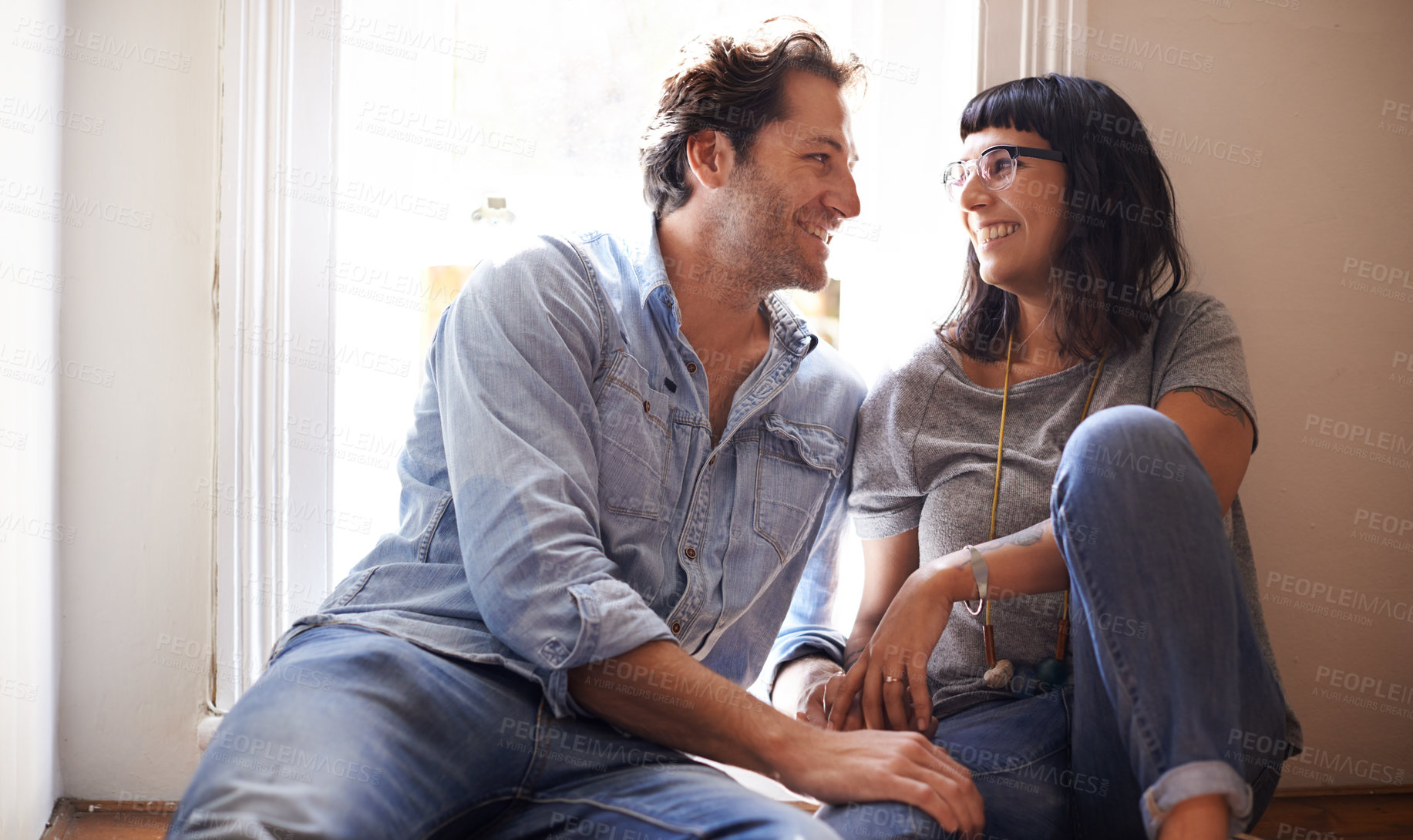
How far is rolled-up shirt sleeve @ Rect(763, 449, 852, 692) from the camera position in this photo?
151cm

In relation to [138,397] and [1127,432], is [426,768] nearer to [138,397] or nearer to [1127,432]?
[1127,432]

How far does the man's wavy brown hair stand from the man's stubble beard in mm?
64

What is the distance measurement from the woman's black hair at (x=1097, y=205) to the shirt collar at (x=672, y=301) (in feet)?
1.29

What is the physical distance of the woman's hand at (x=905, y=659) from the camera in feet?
4.00

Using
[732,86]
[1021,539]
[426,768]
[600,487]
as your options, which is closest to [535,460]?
[600,487]

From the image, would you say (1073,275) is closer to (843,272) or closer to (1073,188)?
(1073,188)

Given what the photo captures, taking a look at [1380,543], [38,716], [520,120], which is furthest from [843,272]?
[38,716]

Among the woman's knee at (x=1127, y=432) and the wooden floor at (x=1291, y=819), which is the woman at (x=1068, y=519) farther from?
the wooden floor at (x=1291, y=819)

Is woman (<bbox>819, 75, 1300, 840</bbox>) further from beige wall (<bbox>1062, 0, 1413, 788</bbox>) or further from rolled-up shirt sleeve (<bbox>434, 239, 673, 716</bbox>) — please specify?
rolled-up shirt sleeve (<bbox>434, 239, 673, 716</bbox>)

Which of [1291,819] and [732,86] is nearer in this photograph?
[732,86]

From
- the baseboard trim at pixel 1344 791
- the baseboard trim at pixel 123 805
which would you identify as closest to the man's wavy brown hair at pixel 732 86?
the baseboard trim at pixel 123 805

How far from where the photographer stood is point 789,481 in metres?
1.44

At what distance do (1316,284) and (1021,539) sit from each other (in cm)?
93

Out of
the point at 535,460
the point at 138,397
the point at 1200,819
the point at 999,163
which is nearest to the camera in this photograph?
the point at 1200,819
